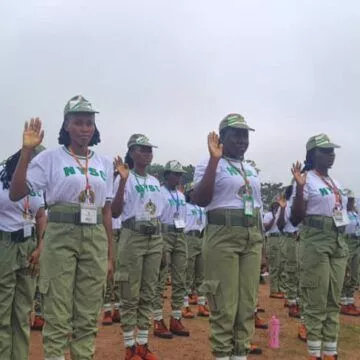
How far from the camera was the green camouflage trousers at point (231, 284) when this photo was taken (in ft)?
16.0

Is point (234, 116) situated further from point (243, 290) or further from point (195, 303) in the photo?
point (195, 303)

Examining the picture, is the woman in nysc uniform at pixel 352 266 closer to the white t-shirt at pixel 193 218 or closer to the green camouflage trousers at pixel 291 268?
the green camouflage trousers at pixel 291 268

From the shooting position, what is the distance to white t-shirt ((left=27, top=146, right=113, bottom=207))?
4504 mm

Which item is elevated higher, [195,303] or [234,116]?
[234,116]

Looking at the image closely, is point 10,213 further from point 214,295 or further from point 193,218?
point 193,218

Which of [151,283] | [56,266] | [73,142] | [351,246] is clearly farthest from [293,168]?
[351,246]

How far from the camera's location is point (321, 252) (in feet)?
19.6

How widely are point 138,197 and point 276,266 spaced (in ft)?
25.9

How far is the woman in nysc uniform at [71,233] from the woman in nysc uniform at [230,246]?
101cm

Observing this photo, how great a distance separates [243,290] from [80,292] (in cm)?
155

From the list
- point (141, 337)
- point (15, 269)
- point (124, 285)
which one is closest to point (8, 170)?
point (15, 269)

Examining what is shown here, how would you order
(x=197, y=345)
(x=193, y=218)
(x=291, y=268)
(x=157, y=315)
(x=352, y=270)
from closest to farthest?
(x=197, y=345) → (x=157, y=315) → (x=193, y=218) → (x=291, y=268) → (x=352, y=270)

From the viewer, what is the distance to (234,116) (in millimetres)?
5324

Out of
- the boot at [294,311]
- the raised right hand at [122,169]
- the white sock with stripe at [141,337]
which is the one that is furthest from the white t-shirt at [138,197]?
the boot at [294,311]
